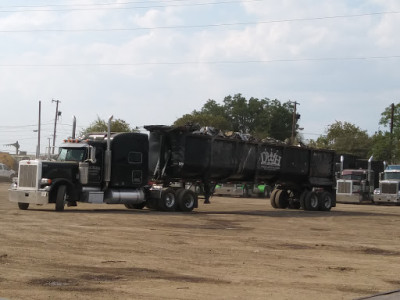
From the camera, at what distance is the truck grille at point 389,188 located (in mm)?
46781

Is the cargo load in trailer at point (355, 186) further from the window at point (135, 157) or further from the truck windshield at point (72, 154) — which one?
the truck windshield at point (72, 154)

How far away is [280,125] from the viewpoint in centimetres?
11738

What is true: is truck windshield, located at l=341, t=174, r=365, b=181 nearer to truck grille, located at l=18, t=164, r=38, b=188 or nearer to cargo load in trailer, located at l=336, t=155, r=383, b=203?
cargo load in trailer, located at l=336, t=155, r=383, b=203

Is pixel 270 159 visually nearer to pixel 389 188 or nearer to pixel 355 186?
pixel 355 186

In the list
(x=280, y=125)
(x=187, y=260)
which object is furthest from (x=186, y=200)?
(x=280, y=125)

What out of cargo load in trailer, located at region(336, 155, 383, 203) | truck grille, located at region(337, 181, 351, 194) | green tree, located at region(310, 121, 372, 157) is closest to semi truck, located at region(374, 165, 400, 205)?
cargo load in trailer, located at region(336, 155, 383, 203)

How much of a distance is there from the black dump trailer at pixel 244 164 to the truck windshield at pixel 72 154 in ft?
10.3

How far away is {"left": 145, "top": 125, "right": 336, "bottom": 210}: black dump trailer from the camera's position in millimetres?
27203

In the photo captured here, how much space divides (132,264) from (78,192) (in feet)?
45.2

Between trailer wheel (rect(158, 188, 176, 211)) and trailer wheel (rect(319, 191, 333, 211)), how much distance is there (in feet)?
31.9

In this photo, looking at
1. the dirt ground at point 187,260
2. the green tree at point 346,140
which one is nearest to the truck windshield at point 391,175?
the dirt ground at point 187,260

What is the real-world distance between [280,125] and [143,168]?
3622 inches

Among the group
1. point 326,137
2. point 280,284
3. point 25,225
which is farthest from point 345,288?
point 326,137

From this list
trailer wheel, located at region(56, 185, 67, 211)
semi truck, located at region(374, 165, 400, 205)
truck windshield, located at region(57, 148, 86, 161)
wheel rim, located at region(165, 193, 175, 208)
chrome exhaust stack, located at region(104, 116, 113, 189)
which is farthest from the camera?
semi truck, located at region(374, 165, 400, 205)
